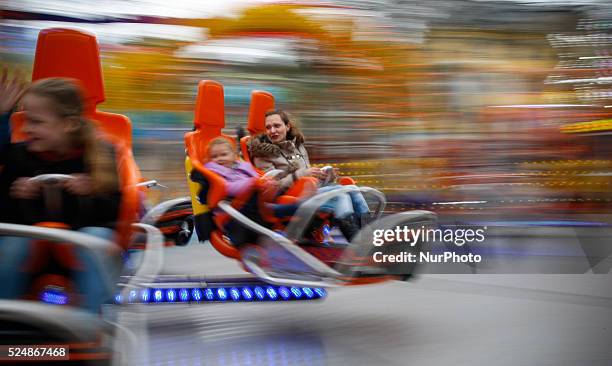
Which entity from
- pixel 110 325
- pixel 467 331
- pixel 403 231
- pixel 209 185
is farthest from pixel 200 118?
pixel 110 325

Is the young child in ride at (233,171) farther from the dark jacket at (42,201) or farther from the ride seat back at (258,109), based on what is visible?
the dark jacket at (42,201)

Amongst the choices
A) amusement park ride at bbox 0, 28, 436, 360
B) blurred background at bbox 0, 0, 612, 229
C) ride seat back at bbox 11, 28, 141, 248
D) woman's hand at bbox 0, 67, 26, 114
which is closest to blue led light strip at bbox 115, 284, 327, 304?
amusement park ride at bbox 0, 28, 436, 360

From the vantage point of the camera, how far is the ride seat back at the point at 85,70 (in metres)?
2.89

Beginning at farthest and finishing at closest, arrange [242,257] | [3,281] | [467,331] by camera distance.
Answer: [242,257] < [467,331] < [3,281]

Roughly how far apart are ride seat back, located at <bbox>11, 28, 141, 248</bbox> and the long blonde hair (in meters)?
0.38

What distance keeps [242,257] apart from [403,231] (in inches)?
32.2

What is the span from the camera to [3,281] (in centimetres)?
178

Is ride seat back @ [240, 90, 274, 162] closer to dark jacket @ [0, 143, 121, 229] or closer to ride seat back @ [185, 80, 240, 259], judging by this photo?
ride seat back @ [185, 80, 240, 259]

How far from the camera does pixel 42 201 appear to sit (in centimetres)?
228

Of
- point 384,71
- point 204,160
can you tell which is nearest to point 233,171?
point 204,160

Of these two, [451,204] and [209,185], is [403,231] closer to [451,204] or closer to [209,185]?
[451,204]

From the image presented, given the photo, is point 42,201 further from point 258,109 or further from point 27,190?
point 258,109

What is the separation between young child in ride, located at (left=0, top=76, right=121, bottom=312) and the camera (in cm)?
223

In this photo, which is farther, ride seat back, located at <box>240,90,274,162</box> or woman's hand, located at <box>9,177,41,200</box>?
ride seat back, located at <box>240,90,274,162</box>
